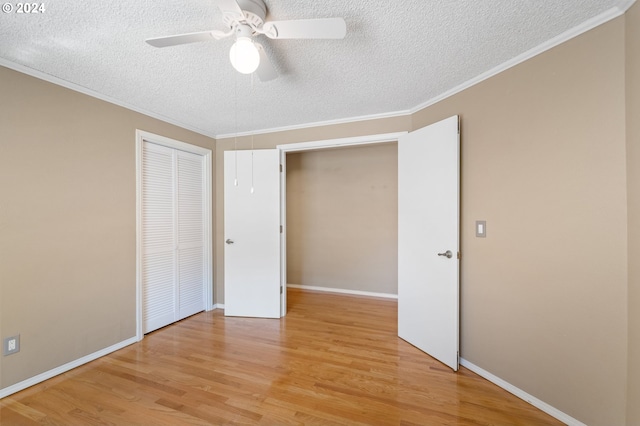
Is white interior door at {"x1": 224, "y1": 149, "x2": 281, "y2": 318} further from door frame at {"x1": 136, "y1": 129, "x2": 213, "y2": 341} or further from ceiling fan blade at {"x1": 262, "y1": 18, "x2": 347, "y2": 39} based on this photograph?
ceiling fan blade at {"x1": 262, "y1": 18, "x2": 347, "y2": 39}

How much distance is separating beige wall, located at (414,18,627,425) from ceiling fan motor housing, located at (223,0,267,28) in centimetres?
179

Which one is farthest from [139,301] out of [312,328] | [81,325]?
[312,328]

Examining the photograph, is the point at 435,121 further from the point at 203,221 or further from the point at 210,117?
the point at 203,221

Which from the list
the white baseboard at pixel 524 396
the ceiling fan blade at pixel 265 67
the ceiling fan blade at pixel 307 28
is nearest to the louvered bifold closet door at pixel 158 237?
the ceiling fan blade at pixel 265 67

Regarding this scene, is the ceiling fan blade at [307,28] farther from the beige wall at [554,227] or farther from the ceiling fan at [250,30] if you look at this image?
the beige wall at [554,227]

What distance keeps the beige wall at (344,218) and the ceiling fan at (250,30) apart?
2.84 metres

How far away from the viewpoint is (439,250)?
7.30ft

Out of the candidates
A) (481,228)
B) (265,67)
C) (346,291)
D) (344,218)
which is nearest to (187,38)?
(265,67)

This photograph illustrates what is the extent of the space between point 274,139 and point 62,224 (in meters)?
2.27

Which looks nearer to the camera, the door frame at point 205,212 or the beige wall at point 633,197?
the beige wall at point 633,197

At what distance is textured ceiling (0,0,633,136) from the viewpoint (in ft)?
4.44

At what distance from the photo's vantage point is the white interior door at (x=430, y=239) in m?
2.12

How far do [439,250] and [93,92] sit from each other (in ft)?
11.3

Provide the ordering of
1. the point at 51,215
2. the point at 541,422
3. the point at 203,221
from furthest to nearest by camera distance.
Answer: the point at 203,221
the point at 51,215
the point at 541,422
